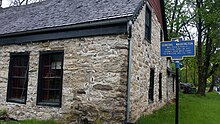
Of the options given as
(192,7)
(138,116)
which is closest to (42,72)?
(138,116)

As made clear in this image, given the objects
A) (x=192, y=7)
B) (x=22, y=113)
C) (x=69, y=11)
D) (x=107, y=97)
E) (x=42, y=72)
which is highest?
(x=192, y=7)

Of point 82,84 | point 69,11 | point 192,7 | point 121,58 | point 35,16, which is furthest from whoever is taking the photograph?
point 192,7

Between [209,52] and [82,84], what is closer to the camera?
[82,84]

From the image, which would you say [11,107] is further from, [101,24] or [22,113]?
[101,24]

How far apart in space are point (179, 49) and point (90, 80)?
3.16 metres

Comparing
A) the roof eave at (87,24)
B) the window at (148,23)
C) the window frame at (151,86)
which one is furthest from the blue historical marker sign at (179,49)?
the window frame at (151,86)

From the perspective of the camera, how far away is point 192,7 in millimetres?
27656

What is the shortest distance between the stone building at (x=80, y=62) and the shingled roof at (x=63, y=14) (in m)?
0.05

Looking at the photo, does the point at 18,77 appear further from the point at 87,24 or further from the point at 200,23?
the point at 200,23

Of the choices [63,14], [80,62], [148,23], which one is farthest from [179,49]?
[63,14]

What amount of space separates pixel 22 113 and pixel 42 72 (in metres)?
1.93

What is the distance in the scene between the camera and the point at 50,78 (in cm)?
920

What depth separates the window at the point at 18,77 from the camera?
391 inches

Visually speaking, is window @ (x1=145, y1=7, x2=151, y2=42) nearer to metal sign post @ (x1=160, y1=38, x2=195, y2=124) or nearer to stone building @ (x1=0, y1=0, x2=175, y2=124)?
stone building @ (x1=0, y1=0, x2=175, y2=124)
